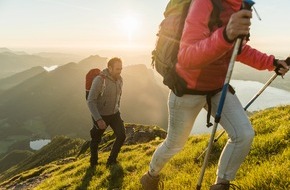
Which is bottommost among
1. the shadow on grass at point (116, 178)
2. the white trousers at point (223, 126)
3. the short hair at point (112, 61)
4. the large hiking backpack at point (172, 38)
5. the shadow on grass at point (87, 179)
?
the shadow on grass at point (87, 179)

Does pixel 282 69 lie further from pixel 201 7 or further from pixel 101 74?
pixel 101 74

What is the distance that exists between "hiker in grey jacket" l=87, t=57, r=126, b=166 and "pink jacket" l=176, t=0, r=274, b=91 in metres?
7.84

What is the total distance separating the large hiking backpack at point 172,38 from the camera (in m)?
4.30

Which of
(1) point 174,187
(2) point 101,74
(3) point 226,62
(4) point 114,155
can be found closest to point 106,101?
(2) point 101,74

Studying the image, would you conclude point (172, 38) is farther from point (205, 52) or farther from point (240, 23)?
point (240, 23)

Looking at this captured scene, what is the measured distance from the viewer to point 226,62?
4711mm

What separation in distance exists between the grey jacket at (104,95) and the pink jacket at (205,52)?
7908mm

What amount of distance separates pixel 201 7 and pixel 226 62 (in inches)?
43.4

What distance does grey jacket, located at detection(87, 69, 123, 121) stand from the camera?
484 inches

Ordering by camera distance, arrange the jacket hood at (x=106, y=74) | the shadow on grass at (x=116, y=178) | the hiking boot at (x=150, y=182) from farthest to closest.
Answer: the jacket hood at (x=106, y=74)
the shadow on grass at (x=116, y=178)
the hiking boot at (x=150, y=182)

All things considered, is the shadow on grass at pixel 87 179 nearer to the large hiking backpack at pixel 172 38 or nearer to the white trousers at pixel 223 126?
the white trousers at pixel 223 126

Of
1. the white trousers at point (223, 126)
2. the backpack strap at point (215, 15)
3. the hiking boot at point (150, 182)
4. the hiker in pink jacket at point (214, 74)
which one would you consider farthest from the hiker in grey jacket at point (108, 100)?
the backpack strap at point (215, 15)

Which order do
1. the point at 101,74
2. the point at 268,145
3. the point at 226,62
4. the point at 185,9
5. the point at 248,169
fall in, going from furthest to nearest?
the point at 101,74 < the point at 268,145 < the point at 248,169 < the point at 226,62 < the point at 185,9

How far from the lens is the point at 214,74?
4605 mm
